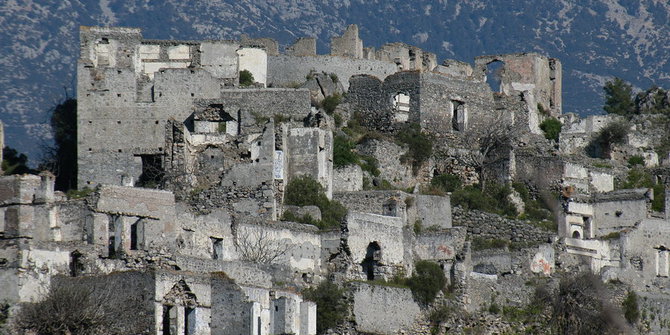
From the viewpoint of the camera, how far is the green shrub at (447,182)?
6519cm

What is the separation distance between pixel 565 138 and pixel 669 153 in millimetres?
4049

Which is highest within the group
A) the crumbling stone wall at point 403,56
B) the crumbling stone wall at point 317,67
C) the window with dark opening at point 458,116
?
the crumbling stone wall at point 403,56

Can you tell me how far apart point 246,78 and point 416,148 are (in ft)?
25.2

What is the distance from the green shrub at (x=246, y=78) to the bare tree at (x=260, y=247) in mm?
15053

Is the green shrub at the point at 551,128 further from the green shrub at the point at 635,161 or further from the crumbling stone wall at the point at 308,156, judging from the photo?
the crumbling stone wall at the point at 308,156

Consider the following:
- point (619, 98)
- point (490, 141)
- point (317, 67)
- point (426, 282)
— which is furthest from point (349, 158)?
point (619, 98)

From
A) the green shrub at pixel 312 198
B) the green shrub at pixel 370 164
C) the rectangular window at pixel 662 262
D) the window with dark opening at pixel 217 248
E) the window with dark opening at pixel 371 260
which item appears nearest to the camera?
the window with dark opening at pixel 217 248

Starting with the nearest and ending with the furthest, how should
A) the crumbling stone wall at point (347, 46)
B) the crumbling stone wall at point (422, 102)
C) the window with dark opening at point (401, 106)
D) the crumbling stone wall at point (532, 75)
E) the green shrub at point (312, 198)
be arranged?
the green shrub at point (312, 198), the crumbling stone wall at point (422, 102), the window with dark opening at point (401, 106), the crumbling stone wall at point (347, 46), the crumbling stone wall at point (532, 75)

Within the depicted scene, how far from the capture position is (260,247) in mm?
54531

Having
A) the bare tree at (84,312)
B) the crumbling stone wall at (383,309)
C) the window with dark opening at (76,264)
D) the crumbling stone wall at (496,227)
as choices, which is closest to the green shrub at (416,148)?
the crumbling stone wall at (496,227)

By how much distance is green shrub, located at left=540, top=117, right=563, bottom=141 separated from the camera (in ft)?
237

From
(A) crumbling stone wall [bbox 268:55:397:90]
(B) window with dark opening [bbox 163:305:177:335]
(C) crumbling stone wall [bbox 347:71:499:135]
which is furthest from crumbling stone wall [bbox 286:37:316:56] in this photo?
(B) window with dark opening [bbox 163:305:177:335]

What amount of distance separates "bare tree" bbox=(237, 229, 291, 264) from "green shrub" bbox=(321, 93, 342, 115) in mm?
13894

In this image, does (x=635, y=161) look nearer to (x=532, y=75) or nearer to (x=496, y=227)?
(x=532, y=75)
